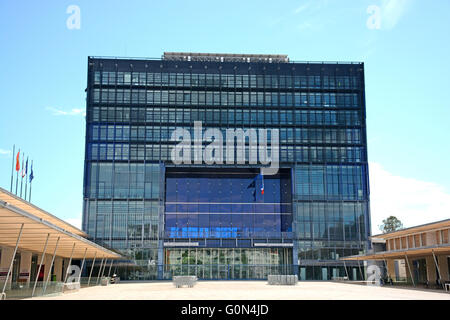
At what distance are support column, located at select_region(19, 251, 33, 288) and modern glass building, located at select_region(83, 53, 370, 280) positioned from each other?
968 inches

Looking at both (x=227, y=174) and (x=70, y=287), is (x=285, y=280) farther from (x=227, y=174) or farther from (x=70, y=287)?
(x=227, y=174)

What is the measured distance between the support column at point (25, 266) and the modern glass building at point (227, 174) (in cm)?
2459

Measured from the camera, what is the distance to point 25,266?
49.5 meters

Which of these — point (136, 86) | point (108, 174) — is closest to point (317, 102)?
point (136, 86)

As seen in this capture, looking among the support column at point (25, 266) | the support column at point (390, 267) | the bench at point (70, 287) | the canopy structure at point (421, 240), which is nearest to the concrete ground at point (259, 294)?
the bench at point (70, 287)

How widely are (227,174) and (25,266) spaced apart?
3651 centimetres

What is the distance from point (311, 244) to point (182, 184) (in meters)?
20.4

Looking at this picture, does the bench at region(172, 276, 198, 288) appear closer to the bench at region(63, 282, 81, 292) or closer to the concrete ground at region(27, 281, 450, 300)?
the concrete ground at region(27, 281, 450, 300)

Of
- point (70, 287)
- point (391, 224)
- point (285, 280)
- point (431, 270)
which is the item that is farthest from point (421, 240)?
point (391, 224)

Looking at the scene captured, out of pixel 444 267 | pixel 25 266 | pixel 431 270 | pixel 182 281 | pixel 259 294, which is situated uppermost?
pixel 25 266

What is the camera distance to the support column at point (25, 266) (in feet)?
161

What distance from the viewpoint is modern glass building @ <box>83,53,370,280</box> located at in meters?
76.0

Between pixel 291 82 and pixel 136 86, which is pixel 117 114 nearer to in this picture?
pixel 136 86

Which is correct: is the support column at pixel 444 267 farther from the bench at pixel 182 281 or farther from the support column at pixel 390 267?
the bench at pixel 182 281
